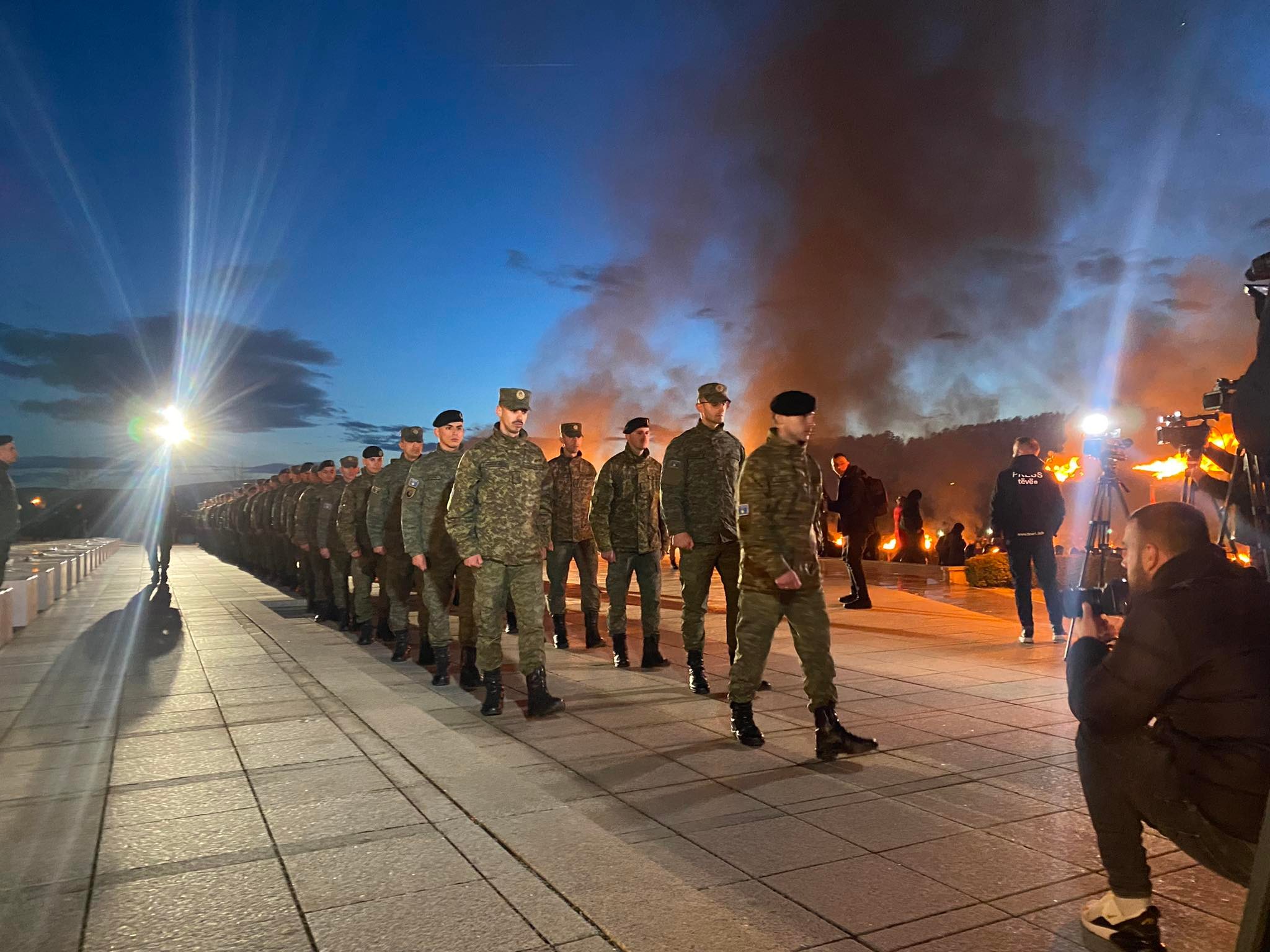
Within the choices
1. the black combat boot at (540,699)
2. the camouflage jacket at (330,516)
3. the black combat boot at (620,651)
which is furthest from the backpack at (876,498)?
the black combat boot at (540,699)

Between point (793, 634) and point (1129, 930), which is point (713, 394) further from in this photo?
point (1129, 930)

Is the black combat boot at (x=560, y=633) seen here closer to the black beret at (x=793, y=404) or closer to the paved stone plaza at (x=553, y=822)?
the paved stone plaza at (x=553, y=822)

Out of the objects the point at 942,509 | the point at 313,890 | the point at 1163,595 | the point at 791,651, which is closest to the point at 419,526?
the point at 791,651

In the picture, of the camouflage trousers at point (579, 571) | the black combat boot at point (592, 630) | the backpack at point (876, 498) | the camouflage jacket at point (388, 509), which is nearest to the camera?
the camouflage jacket at point (388, 509)

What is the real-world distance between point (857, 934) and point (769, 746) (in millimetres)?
2432

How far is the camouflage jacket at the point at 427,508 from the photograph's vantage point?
27.1 feet

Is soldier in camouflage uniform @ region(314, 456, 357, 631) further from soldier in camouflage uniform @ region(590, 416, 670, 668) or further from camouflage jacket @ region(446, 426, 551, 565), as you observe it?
camouflage jacket @ region(446, 426, 551, 565)

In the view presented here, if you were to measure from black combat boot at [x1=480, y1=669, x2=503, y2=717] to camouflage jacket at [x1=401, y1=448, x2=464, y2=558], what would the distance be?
6.43 ft

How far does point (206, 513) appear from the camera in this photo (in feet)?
133

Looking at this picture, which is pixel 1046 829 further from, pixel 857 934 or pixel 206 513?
pixel 206 513

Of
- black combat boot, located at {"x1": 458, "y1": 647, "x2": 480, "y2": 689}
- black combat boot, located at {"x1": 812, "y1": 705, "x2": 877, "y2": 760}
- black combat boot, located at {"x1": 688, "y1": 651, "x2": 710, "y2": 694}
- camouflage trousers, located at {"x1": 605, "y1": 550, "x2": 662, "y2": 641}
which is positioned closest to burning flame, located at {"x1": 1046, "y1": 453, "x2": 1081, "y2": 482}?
camouflage trousers, located at {"x1": 605, "y1": 550, "x2": 662, "y2": 641}

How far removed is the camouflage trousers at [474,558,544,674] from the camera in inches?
257

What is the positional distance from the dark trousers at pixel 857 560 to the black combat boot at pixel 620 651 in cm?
494

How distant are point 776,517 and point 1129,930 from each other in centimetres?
293
